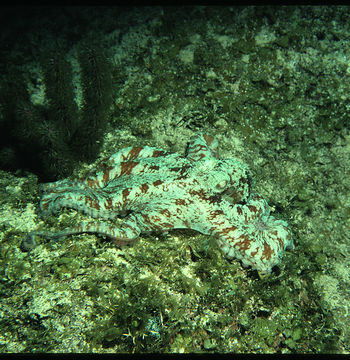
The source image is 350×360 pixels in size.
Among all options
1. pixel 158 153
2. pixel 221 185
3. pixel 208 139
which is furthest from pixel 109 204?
pixel 208 139

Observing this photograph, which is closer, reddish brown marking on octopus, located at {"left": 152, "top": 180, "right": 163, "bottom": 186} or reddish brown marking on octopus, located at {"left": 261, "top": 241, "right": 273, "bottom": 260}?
reddish brown marking on octopus, located at {"left": 261, "top": 241, "right": 273, "bottom": 260}

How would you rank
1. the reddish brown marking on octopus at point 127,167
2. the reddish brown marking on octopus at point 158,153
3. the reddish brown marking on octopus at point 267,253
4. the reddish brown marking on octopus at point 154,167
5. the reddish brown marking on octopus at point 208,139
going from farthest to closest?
the reddish brown marking on octopus at point 208,139, the reddish brown marking on octopus at point 158,153, the reddish brown marking on octopus at point 127,167, the reddish brown marking on octopus at point 154,167, the reddish brown marking on octopus at point 267,253

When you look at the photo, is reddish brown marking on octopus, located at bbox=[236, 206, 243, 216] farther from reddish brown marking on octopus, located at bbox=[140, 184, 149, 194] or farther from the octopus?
reddish brown marking on octopus, located at bbox=[140, 184, 149, 194]

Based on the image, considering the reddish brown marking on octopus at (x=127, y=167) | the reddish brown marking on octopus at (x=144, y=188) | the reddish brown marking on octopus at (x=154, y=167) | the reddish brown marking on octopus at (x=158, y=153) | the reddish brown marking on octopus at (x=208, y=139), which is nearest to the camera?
the reddish brown marking on octopus at (x=144, y=188)

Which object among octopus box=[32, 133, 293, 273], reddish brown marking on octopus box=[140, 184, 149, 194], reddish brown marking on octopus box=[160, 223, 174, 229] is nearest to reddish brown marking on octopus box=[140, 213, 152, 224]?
octopus box=[32, 133, 293, 273]

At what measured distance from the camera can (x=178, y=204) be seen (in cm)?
305

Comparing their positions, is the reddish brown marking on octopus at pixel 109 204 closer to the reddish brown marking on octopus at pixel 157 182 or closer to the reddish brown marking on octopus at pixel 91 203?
the reddish brown marking on octopus at pixel 91 203

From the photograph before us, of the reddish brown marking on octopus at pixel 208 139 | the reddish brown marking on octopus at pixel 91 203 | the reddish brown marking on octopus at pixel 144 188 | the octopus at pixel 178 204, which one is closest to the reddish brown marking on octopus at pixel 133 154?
the octopus at pixel 178 204

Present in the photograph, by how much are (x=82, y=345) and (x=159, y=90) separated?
3627mm

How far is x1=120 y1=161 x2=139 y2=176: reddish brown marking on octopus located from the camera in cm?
346

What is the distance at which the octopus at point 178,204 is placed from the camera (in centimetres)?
305

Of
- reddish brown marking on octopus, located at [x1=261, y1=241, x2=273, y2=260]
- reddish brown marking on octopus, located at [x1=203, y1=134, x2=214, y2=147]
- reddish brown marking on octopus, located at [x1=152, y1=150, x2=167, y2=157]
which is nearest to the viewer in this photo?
reddish brown marking on octopus, located at [x1=261, y1=241, x2=273, y2=260]

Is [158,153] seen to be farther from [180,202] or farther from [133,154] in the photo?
[180,202]

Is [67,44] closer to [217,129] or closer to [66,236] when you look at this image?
[217,129]
